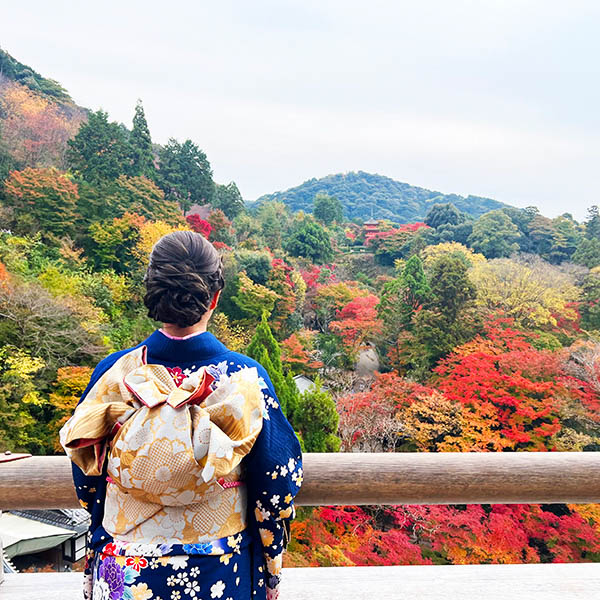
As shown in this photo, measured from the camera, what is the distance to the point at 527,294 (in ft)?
40.5

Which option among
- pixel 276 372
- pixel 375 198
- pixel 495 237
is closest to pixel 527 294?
pixel 276 372

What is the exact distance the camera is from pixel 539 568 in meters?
1.42

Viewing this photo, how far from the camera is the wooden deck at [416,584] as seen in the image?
1.28 meters

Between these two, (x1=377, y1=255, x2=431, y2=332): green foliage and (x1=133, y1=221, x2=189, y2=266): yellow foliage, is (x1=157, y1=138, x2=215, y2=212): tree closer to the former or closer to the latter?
(x1=133, y1=221, x2=189, y2=266): yellow foliage

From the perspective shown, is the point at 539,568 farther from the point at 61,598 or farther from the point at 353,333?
the point at 353,333

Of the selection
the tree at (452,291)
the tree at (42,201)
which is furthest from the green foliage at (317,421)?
the tree at (42,201)

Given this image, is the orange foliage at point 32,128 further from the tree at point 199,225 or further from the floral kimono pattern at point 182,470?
the floral kimono pattern at point 182,470

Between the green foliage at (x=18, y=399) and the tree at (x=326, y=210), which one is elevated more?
the tree at (x=326, y=210)

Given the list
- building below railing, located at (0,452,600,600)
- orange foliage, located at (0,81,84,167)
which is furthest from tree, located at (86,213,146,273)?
building below railing, located at (0,452,600,600)

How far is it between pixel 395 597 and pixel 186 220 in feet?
56.2

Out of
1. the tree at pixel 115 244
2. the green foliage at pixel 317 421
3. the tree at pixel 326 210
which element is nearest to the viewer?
the green foliage at pixel 317 421

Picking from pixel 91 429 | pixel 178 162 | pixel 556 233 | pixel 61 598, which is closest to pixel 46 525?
pixel 61 598

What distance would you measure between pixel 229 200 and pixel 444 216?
34.6ft

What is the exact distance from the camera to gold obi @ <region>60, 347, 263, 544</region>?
0.70 metres
